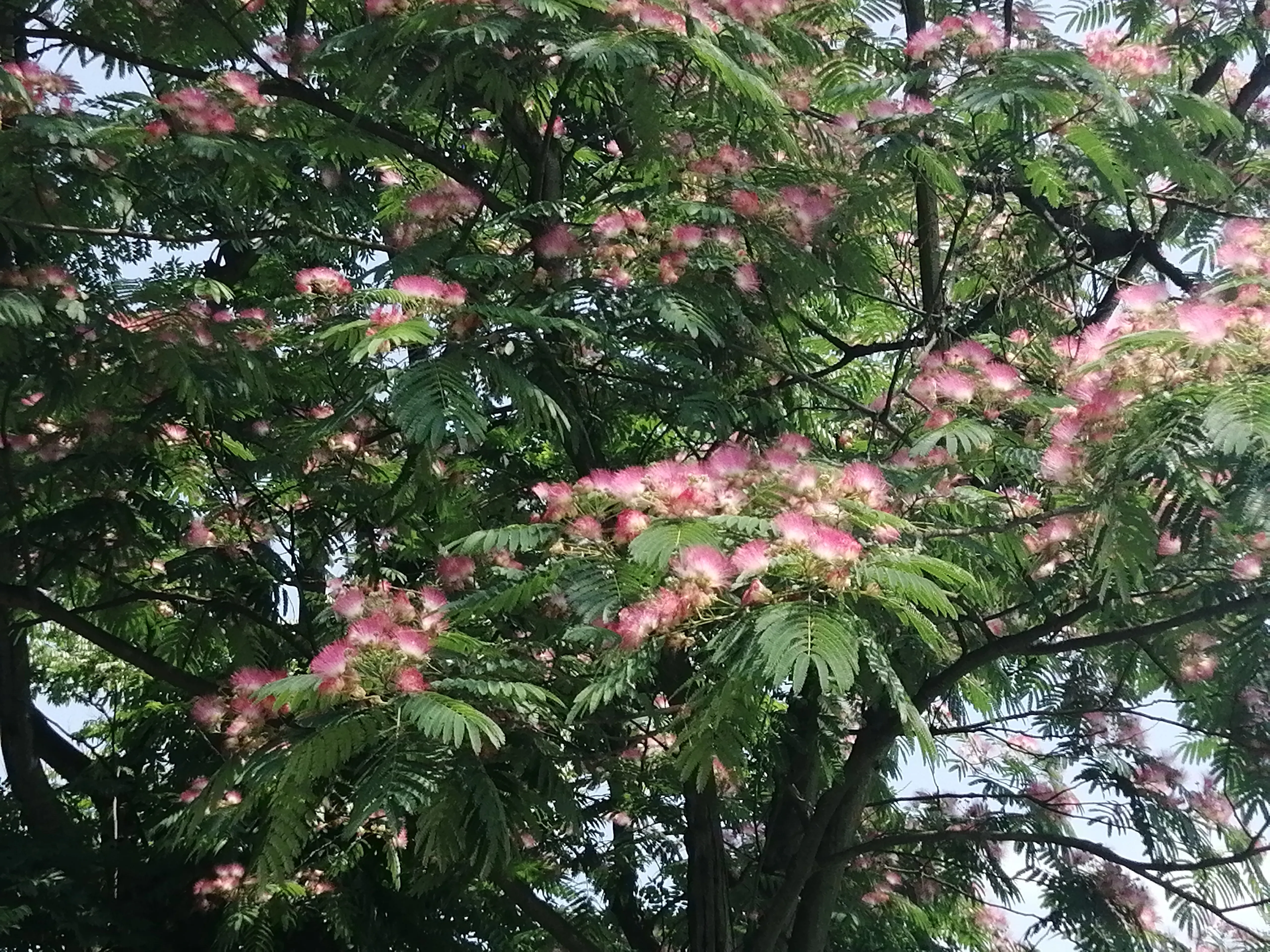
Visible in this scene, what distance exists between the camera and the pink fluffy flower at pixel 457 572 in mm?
3852

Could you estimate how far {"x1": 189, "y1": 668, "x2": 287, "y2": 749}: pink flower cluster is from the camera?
3.49 meters

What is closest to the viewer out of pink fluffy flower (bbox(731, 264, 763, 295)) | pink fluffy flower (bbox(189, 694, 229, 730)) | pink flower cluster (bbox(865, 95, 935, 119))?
pink fluffy flower (bbox(189, 694, 229, 730))

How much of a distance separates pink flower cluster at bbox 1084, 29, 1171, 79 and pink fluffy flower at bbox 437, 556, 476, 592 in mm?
2346

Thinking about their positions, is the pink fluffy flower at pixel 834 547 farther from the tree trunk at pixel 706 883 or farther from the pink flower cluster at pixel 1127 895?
the pink flower cluster at pixel 1127 895

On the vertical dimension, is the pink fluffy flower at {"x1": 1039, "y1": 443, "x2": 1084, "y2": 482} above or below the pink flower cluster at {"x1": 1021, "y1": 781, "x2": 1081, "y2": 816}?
below

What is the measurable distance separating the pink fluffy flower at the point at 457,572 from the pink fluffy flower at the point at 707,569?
1.25 m

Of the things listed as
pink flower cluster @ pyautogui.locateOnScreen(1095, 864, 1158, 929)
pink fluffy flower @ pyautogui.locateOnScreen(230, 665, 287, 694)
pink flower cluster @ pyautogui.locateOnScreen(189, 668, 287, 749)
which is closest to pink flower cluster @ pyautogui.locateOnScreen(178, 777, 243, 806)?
pink flower cluster @ pyautogui.locateOnScreen(189, 668, 287, 749)

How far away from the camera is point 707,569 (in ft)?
8.98

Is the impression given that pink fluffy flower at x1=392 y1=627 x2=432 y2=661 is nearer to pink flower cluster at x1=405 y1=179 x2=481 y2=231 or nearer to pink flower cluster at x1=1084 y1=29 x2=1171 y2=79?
pink flower cluster at x1=405 y1=179 x2=481 y2=231

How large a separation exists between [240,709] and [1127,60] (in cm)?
324

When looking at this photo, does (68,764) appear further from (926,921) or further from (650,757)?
(926,921)

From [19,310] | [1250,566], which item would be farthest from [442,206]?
[1250,566]

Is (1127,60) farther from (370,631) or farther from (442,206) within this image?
(370,631)

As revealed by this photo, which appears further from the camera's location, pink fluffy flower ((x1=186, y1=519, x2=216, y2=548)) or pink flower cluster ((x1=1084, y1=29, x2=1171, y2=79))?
pink fluffy flower ((x1=186, y1=519, x2=216, y2=548))
